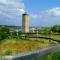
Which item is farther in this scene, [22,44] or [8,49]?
[22,44]

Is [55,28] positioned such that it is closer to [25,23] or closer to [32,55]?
[25,23]

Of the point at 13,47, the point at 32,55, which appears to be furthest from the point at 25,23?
the point at 32,55

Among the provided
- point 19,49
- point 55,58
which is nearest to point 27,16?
point 19,49

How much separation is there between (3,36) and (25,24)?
388 centimetres

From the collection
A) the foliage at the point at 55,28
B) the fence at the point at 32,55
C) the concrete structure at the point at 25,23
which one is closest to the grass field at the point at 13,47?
the fence at the point at 32,55

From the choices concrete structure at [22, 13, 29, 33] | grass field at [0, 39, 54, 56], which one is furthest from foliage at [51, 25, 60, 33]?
grass field at [0, 39, 54, 56]

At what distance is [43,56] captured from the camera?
14180 mm

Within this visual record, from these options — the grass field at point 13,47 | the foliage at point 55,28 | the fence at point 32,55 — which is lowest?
the fence at point 32,55

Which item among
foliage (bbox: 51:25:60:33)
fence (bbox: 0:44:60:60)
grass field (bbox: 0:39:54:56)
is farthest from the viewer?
foliage (bbox: 51:25:60:33)

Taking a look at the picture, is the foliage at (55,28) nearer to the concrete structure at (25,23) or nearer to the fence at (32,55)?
the concrete structure at (25,23)

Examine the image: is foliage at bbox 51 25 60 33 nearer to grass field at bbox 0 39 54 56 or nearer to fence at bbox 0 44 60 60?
grass field at bbox 0 39 54 56

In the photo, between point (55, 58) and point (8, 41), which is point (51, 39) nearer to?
point (8, 41)

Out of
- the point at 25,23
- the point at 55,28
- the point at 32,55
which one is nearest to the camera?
the point at 32,55

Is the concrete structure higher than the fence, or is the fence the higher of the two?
the concrete structure
